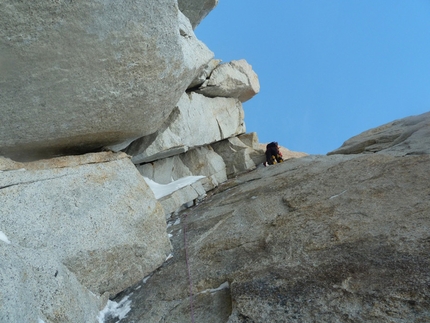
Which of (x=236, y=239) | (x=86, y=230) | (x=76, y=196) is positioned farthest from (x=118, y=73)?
(x=236, y=239)

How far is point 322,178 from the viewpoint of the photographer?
29.0 ft

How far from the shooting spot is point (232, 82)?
54.1 feet

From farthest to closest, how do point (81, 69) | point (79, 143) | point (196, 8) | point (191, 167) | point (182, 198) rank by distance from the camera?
point (191, 167) < point (196, 8) < point (182, 198) < point (79, 143) < point (81, 69)

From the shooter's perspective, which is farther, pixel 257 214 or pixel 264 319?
pixel 257 214

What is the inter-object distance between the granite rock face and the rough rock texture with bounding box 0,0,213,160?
687 mm

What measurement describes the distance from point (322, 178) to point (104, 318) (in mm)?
6809

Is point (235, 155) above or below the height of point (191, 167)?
above

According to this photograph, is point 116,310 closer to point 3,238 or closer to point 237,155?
point 3,238

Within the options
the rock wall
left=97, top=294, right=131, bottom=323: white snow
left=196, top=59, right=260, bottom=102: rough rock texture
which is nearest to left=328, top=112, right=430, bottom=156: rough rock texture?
left=196, top=59, right=260, bottom=102: rough rock texture

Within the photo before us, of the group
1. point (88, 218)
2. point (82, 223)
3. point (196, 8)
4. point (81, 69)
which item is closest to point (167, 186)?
point (88, 218)

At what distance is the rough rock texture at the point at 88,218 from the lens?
16.9 ft

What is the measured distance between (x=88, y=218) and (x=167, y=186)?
6.39 meters

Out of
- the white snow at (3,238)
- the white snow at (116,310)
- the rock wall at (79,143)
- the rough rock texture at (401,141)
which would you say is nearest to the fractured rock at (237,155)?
the rough rock texture at (401,141)

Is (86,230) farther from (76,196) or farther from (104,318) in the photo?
(104,318)
